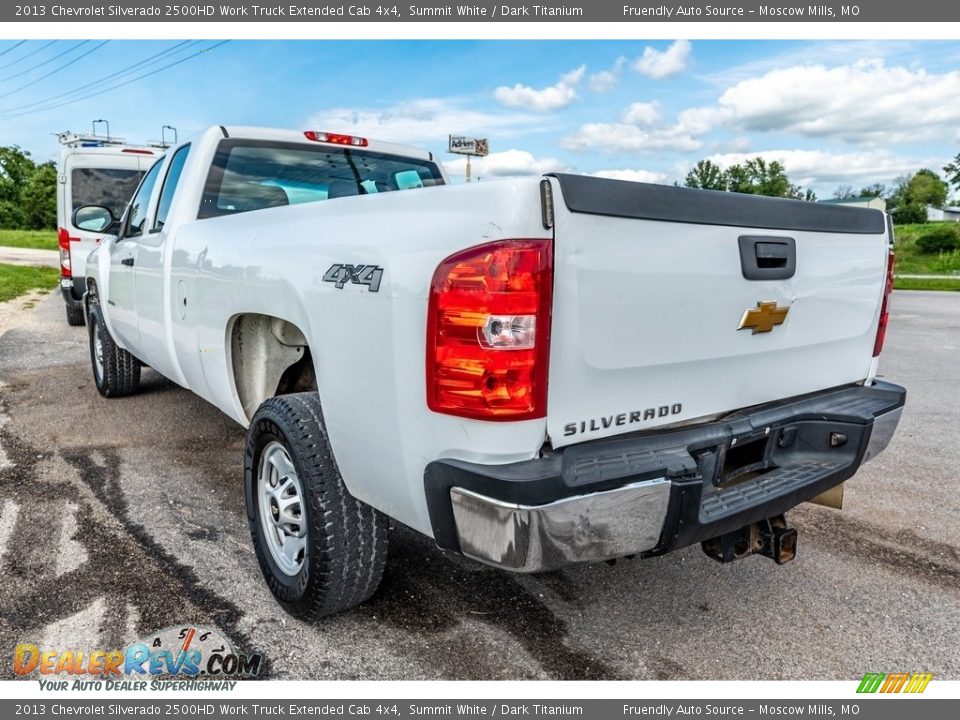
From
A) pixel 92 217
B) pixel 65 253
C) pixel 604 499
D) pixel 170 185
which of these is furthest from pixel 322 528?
pixel 65 253

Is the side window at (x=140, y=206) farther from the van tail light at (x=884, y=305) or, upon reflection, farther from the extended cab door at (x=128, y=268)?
the van tail light at (x=884, y=305)

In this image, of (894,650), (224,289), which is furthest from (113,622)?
(894,650)

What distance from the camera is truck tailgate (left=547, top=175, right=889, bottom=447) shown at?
6.63 ft

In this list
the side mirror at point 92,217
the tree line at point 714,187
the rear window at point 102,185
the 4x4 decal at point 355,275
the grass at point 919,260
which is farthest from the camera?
the tree line at point 714,187

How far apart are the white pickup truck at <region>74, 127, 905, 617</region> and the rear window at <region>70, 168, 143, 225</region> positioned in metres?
→ 8.10

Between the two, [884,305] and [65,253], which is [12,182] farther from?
[884,305]

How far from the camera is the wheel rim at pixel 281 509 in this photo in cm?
277

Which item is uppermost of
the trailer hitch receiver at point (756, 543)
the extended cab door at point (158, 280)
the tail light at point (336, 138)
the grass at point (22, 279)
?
the tail light at point (336, 138)

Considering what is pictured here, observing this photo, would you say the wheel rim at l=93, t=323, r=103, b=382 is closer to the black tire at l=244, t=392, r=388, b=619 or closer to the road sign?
the black tire at l=244, t=392, r=388, b=619

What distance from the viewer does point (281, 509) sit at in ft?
9.21

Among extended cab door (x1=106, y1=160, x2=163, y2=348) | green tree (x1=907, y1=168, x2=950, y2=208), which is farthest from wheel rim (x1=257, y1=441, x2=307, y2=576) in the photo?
green tree (x1=907, y1=168, x2=950, y2=208)

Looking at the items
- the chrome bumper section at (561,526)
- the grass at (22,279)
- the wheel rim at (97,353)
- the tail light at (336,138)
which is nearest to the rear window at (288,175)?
the tail light at (336,138)

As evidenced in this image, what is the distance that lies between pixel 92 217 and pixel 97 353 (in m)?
1.34

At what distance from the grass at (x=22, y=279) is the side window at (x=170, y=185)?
10530mm
